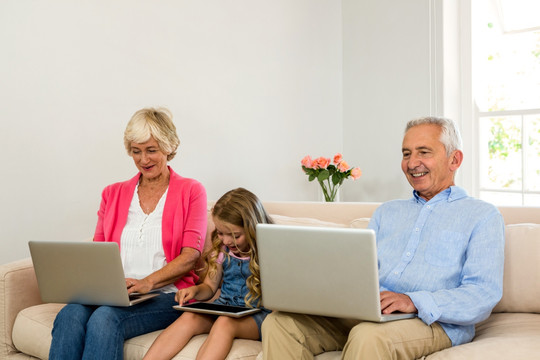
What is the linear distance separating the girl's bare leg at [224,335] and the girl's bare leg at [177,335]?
0.30 feet

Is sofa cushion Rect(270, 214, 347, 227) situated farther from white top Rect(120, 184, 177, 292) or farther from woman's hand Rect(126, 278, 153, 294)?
woman's hand Rect(126, 278, 153, 294)

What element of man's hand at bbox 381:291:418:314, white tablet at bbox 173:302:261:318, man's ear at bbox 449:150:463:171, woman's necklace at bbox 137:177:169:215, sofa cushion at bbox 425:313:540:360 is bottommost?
sofa cushion at bbox 425:313:540:360

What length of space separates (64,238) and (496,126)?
2561mm

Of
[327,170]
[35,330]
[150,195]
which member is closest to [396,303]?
[150,195]

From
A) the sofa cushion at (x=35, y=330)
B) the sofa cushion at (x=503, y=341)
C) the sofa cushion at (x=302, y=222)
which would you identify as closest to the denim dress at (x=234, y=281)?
the sofa cushion at (x=302, y=222)

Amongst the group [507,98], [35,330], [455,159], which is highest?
[507,98]

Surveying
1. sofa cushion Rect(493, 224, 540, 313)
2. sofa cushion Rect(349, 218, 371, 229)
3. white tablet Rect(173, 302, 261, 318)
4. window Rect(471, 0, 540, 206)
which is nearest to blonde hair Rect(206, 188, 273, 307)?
white tablet Rect(173, 302, 261, 318)

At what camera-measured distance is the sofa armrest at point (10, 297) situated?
2.39 meters

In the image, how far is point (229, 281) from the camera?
7.39 ft

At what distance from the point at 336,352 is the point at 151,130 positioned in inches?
45.9

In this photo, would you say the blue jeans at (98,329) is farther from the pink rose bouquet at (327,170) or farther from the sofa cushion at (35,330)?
the pink rose bouquet at (327,170)

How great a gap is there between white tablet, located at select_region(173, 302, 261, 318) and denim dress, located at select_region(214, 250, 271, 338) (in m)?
0.13

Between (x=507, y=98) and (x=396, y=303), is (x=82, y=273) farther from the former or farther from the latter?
(x=507, y=98)

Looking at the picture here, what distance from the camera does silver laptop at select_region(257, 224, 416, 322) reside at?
5.11 feet
